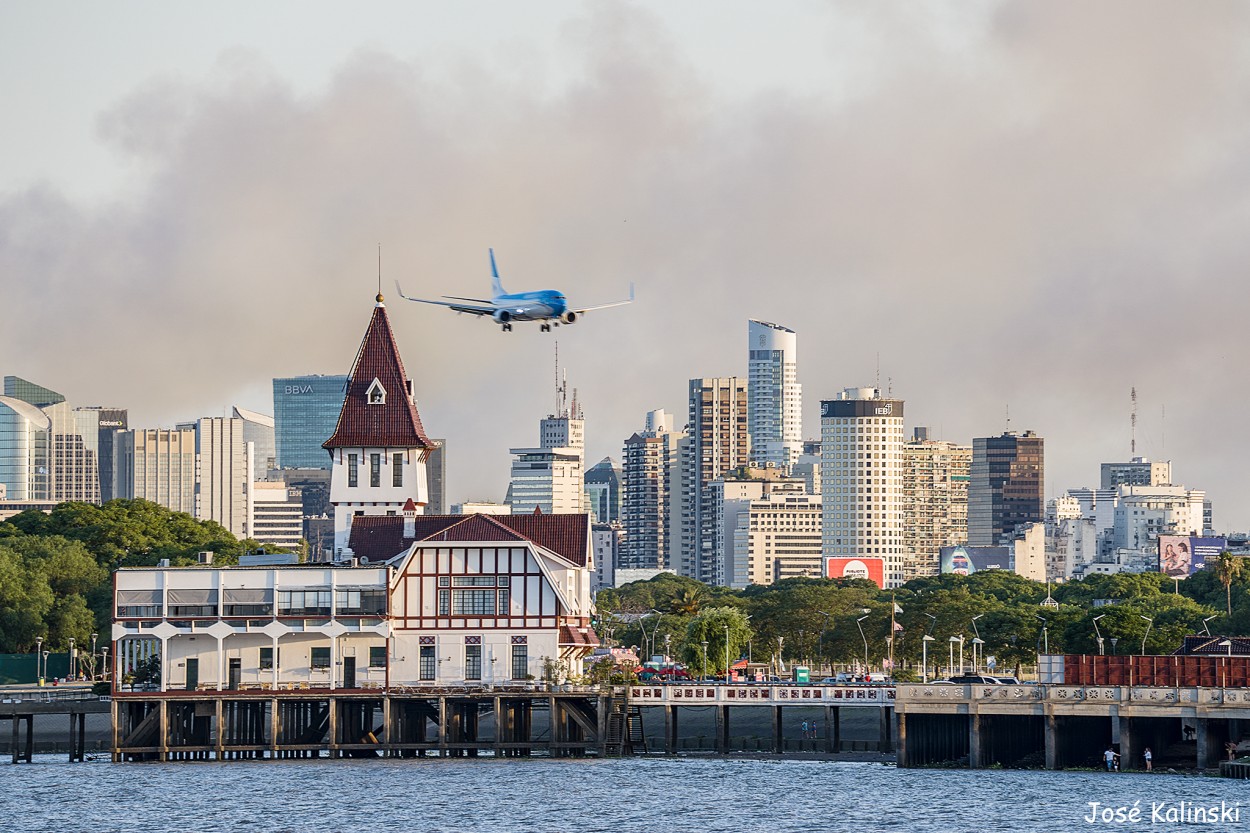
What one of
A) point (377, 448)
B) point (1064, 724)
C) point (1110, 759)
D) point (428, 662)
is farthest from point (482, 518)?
point (1110, 759)

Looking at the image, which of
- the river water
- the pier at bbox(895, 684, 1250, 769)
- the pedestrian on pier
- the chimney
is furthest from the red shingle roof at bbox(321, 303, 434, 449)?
the pedestrian on pier

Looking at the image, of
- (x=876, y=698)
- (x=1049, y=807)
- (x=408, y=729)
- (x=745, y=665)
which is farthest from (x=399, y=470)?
(x=745, y=665)

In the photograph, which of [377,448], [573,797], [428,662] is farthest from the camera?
[377,448]

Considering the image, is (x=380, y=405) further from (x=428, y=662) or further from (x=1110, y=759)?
(x=1110, y=759)

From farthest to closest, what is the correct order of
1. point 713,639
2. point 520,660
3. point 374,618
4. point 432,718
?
point 713,639
point 432,718
point 520,660
point 374,618

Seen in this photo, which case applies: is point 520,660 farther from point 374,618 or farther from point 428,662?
point 374,618

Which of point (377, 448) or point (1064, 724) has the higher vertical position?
point (377, 448)

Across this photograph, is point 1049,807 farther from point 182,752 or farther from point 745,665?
point 745,665

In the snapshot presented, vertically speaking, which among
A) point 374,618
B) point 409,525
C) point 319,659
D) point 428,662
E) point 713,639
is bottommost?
point 713,639

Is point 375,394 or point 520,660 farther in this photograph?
point 375,394
